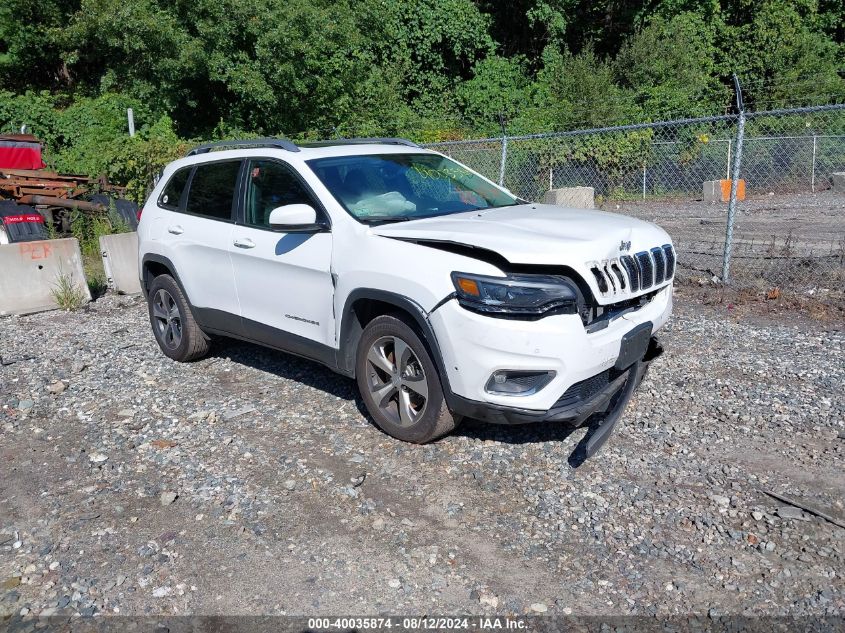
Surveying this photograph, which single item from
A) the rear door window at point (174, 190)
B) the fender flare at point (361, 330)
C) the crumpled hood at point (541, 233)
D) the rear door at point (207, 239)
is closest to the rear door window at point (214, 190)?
the rear door at point (207, 239)

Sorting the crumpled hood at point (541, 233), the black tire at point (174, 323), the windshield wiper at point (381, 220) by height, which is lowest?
the black tire at point (174, 323)

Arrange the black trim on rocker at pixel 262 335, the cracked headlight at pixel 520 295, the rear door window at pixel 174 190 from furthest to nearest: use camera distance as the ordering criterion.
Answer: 1. the rear door window at pixel 174 190
2. the black trim on rocker at pixel 262 335
3. the cracked headlight at pixel 520 295

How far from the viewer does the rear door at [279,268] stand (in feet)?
16.5

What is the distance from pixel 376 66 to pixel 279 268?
2308 cm

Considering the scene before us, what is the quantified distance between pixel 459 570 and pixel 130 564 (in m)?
1.55

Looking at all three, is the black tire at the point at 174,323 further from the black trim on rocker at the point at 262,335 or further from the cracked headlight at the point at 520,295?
the cracked headlight at the point at 520,295

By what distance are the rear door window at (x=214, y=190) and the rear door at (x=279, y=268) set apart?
18cm

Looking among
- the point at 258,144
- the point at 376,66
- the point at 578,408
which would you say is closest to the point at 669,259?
the point at 578,408

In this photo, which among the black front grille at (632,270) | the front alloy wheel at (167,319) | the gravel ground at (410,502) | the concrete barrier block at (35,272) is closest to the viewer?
the gravel ground at (410,502)

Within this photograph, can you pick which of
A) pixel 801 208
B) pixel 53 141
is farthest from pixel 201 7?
pixel 801 208

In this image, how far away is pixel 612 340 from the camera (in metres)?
4.31

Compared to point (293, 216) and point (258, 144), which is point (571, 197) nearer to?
point (258, 144)

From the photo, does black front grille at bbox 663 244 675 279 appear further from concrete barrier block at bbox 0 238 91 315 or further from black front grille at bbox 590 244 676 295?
concrete barrier block at bbox 0 238 91 315

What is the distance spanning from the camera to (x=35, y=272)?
9.04 metres
